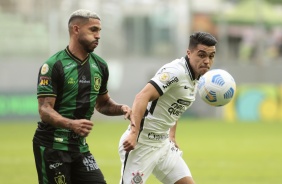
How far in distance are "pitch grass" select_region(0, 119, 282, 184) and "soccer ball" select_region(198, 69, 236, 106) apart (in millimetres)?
5597

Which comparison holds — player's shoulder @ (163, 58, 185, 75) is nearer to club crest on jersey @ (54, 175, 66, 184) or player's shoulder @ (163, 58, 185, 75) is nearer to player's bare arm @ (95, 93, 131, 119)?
player's bare arm @ (95, 93, 131, 119)

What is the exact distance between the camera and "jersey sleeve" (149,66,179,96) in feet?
29.0

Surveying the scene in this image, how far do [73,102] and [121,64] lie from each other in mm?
28943

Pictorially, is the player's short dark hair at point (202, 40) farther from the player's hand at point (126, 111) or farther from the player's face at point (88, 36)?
the player's face at point (88, 36)

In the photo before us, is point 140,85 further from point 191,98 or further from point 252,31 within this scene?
point 191,98

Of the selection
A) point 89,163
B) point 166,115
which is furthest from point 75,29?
point 166,115

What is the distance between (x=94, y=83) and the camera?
8.47 m

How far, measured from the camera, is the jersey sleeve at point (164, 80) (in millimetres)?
8844

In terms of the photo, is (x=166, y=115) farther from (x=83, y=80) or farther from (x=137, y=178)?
(x=83, y=80)

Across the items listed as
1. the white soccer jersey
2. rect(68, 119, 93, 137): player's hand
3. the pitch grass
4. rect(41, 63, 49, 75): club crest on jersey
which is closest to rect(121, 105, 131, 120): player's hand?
the white soccer jersey

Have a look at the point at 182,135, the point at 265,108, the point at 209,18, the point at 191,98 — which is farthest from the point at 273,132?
the point at 191,98

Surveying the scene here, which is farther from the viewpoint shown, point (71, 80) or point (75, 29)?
point (75, 29)

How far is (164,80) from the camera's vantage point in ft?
29.0

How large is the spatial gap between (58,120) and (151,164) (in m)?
1.70
